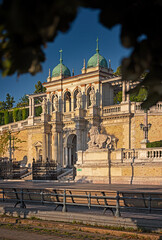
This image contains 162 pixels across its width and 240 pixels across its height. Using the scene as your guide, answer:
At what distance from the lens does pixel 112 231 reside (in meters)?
8.66

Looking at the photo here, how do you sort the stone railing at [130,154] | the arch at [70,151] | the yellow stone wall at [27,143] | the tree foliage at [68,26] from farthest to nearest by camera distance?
the yellow stone wall at [27,143], the arch at [70,151], the stone railing at [130,154], the tree foliage at [68,26]

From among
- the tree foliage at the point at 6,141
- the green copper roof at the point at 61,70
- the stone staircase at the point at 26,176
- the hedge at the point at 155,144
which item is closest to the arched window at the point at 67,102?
the green copper roof at the point at 61,70

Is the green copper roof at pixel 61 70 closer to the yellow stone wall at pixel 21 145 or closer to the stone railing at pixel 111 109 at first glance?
the yellow stone wall at pixel 21 145

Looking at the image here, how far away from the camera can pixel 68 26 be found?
255 centimetres

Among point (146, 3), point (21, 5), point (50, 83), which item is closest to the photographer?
point (21, 5)

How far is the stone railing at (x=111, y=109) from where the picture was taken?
38062 millimetres

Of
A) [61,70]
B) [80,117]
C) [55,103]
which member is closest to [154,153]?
[80,117]

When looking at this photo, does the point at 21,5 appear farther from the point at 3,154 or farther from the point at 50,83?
the point at 3,154

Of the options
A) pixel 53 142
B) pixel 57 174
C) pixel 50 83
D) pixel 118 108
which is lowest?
pixel 57 174

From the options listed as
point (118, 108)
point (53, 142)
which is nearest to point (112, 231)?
point (118, 108)

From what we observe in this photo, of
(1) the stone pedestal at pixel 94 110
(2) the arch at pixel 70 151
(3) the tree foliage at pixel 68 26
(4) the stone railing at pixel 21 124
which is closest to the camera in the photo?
(3) the tree foliage at pixel 68 26

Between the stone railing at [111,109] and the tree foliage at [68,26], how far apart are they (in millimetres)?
35268

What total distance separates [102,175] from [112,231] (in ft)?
61.2

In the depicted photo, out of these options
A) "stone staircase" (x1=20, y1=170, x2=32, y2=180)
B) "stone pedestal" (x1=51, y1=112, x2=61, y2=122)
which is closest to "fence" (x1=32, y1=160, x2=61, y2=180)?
"stone staircase" (x1=20, y1=170, x2=32, y2=180)
